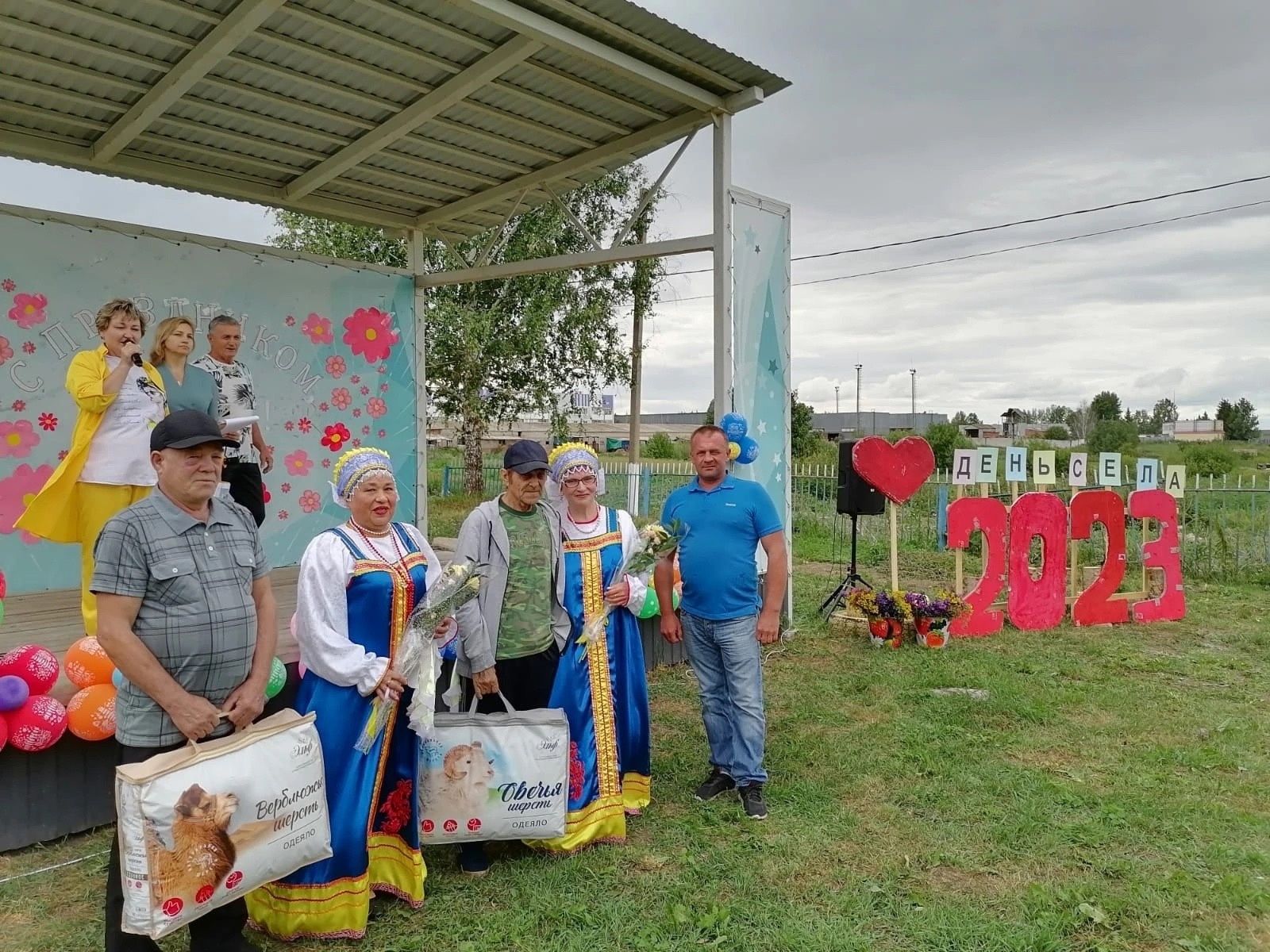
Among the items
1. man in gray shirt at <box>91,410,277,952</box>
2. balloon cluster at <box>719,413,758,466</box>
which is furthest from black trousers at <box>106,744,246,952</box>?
balloon cluster at <box>719,413,758,466</box>

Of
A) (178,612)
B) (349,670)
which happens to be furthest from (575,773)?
(178,612)

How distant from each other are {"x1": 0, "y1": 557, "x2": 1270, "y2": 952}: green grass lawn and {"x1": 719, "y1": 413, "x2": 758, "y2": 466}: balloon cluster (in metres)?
1.46

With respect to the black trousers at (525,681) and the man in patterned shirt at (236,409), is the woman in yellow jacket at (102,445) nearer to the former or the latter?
the man in patterned shirt at (236,409)

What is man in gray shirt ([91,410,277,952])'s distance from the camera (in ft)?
6.70

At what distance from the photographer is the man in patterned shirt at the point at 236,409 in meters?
4.79

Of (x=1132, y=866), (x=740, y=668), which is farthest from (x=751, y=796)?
(x=1132, y=866)

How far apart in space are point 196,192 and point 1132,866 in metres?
7.40

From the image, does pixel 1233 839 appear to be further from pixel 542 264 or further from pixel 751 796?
pixel 542 264

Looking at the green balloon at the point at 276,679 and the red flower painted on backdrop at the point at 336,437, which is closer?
the green balloon at the point at 276,679

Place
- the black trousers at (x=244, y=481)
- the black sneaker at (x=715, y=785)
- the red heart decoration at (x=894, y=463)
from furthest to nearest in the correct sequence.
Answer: the red heart decoration at (x=894, y=463) → the black trousers at (x=244, y=481) → the black sneaker at (x=715, y=785)

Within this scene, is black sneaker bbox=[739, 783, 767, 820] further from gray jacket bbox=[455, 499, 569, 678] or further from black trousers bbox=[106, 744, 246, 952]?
black trousers bbox=[106, 744, 246, 952]

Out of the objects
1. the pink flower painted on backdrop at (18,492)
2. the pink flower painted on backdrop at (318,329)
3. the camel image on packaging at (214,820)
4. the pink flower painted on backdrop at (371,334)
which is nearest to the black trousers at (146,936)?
the camel image on packaging at (214,820)

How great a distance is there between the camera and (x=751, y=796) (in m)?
3.55

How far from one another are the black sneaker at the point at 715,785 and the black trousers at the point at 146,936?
1.91 metres
